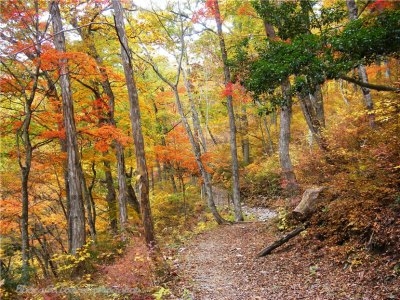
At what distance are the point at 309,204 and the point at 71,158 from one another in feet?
23.3

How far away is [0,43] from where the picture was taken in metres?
7.52

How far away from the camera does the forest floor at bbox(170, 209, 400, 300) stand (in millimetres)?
3717

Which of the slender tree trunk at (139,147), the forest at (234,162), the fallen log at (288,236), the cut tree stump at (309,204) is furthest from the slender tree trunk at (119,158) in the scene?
the cut tree stump at (309,204)

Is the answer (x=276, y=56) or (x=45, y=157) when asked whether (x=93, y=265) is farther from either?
(x=276, y=56)

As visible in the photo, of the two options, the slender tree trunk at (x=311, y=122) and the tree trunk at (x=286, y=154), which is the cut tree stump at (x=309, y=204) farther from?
the slender tree trunk at (x=311, y=122)

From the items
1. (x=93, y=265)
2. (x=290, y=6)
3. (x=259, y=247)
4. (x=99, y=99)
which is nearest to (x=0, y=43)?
(x=99, y=99)

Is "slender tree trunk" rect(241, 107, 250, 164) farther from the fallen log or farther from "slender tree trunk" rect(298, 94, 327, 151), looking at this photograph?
the fallen log

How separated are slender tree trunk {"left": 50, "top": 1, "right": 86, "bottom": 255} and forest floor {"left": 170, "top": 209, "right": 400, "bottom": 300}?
316 cm

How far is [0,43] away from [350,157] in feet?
35.7

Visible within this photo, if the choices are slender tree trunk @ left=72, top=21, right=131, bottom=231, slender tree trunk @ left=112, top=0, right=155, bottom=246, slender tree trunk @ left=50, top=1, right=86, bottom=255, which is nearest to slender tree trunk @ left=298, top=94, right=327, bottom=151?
slender tree trunk @ left=112, top=0, right=155, bottom=246

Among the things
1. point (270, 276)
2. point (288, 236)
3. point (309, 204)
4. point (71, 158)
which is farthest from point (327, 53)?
point (71, 158)

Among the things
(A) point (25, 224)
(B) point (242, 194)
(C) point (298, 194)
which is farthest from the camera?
(B) point (242, 194)

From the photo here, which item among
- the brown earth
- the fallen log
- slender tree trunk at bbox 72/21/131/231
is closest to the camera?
the brown earth

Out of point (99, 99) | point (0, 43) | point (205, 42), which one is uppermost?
point (205, 42)
